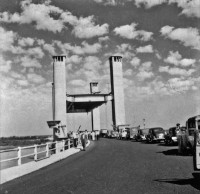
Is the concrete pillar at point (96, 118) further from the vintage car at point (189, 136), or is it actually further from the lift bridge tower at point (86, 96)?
the vintage car at point (189, 136)

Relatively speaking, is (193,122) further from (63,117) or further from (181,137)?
(63,117)

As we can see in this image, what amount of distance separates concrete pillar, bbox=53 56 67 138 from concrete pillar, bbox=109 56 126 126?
49.1 feet

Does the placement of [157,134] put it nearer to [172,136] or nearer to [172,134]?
[172,136]

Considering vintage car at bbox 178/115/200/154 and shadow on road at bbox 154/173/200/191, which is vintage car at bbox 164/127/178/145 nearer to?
Answer: vintage car at bbox 178/115/200/154

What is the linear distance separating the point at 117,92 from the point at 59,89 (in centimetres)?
1772

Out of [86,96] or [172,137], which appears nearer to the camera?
[172,137]

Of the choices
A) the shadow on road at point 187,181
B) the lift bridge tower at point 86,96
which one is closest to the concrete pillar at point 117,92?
the lift bridge tower at point 86,96

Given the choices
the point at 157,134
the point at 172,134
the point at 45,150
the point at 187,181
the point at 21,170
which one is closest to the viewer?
the point at 187,181

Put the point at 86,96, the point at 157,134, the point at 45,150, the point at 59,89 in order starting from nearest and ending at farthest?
the point at 45,150 → the point at 157,134 → the point at 59,89 → the point at 86,96

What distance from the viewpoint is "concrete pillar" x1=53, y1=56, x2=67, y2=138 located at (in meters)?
81.1

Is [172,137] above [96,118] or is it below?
below

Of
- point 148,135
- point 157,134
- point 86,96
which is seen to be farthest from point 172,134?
point 86,96

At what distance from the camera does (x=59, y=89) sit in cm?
8312

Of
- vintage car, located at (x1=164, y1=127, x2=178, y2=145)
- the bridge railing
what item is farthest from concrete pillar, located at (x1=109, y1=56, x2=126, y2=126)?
vintage car, located at (x1=164, y1=127, x2=178, y2=145)
